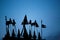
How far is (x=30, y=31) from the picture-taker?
123 feet

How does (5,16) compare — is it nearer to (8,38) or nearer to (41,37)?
(8,38)

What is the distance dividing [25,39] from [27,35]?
1.68 m

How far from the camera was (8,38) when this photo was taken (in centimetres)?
3512

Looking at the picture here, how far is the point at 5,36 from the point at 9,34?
979 millimetres

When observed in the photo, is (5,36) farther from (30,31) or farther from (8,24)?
(30,31)

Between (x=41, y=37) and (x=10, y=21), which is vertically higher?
(x=10, y=21)

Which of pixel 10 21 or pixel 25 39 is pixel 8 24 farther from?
pixel 25 39

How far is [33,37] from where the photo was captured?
118 feet

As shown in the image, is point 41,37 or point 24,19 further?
point 41,37

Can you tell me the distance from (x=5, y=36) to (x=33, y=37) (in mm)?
5725

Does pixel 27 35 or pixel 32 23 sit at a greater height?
pixel 32 23

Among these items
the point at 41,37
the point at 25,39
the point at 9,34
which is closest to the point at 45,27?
the point at 41,37

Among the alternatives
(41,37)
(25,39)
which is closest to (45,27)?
(41,37)

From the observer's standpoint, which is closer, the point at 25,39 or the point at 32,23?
the point at 25,39
